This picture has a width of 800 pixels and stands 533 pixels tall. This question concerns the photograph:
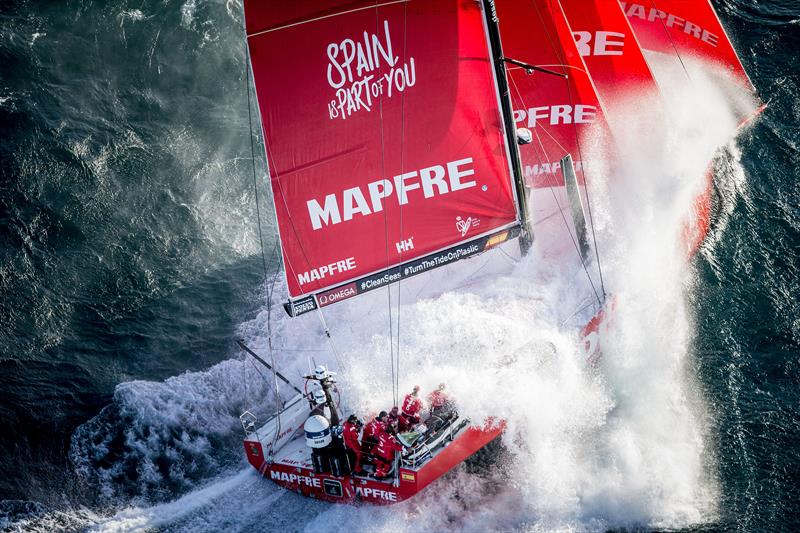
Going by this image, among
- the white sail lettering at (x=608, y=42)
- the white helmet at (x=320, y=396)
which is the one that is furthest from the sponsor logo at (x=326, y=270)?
the white sail lettering at (x=608, y=42)

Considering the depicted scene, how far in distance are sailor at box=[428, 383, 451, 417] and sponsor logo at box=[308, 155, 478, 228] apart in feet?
10.9

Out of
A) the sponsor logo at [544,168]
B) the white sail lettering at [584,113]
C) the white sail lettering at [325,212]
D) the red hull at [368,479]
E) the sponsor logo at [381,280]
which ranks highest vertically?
the white sail lettering at [584,113]

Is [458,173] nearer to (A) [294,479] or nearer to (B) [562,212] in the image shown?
(B) [562,212]

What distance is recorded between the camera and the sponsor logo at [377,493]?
13.5 metres

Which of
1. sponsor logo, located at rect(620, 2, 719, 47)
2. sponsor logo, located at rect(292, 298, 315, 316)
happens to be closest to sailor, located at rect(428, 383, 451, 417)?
sponsor logo, located at rect(292, 298, 315, 316)

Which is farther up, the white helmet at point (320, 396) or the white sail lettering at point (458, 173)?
the white sail lettering at point (458, 173)

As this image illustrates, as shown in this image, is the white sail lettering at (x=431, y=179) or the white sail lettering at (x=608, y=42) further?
the white sail lettering at (x=608, y=42)

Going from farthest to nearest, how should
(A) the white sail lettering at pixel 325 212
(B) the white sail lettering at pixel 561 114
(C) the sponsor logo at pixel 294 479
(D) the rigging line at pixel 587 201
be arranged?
1. (B) the white sail lettering at pixel 561 114
2. (D) the rigging line at pixel 587 201
3. (A) the white sail lettering at pixel 325 212
4. (C) the sponsor logo at pixel 294 479

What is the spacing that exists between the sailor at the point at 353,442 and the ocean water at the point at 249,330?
0.81 metres

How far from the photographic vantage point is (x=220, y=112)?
21.4 metres

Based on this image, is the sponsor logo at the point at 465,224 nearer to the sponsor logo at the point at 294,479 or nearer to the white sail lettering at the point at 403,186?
the white sail lettering at the point at 403,186

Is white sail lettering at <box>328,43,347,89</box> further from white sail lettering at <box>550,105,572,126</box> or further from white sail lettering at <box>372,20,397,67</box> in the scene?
white sail lettering at <box>550,105,572,126</box>

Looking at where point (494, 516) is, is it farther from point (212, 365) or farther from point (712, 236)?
point (712, 236)

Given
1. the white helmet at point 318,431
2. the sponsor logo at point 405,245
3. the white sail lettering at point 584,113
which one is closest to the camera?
the white helmet at point 318,431
